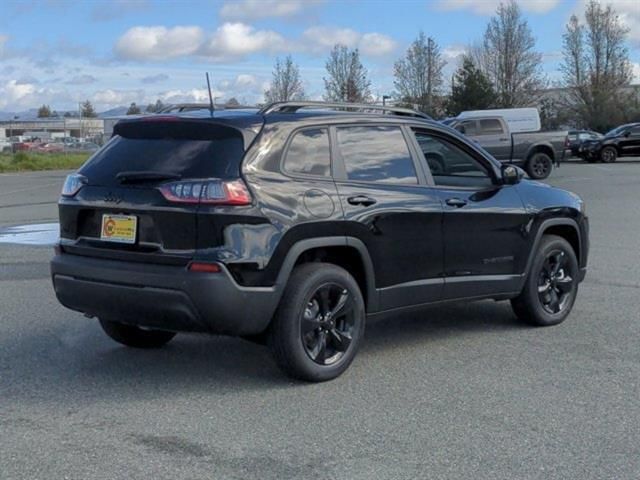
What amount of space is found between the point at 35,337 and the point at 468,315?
360cm

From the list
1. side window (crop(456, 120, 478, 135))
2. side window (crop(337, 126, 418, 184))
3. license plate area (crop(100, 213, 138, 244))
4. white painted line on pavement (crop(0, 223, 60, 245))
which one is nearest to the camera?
license plate area (crop(100, 213, 138, 244))

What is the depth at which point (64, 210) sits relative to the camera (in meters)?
6.07

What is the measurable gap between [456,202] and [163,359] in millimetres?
2388

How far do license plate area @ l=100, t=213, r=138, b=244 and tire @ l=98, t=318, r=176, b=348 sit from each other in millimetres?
984

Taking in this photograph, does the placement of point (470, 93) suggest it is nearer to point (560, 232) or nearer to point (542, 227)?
point (560, 232)

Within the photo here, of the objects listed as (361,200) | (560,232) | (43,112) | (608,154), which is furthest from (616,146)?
(43,112)

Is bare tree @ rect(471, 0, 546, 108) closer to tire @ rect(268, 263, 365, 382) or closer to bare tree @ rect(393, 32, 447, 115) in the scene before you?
bare tree @ rect(393, 32, 447, 115)

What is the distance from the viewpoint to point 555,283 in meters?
7.57

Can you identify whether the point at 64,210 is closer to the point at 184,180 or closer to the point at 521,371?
the point at 184,180

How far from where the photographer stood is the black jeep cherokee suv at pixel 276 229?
5.38 meters

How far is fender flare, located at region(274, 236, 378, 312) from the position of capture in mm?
5539

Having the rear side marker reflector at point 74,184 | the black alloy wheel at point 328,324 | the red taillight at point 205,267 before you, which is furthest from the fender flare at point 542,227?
the rear side marker reflector at point 74,184

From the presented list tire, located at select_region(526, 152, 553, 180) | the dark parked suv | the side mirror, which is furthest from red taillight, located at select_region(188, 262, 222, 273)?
the dark parked suv

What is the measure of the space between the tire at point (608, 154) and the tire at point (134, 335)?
34.1 meters
